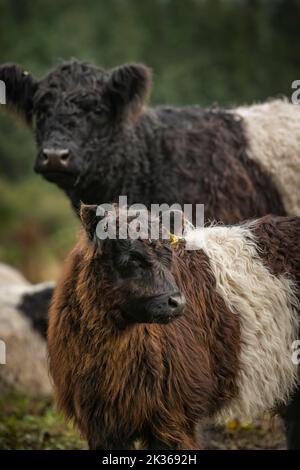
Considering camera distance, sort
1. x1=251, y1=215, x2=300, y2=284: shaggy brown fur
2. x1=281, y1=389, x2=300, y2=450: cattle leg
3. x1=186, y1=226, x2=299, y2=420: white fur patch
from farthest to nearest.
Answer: x1=281, y1=389, x2=300, y2=450: cattle leg
x1=251, y1=215, x2=300, y2=284: shaggy brown fur
x1=186, y1=226, x2=299, y2=420: white fur patch

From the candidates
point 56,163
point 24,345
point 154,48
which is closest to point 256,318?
point 56,163

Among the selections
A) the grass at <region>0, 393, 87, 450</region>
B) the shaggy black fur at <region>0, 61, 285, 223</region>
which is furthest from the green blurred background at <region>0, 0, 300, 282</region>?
the shaggy black fur at <region>0, 61, 285, 223</region>

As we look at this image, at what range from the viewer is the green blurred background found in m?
22.1

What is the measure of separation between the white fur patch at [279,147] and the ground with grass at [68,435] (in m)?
1.97

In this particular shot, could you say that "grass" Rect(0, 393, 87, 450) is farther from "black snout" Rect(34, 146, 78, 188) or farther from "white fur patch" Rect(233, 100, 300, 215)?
"white fur patch" Rect(233, 100, 300, 215)

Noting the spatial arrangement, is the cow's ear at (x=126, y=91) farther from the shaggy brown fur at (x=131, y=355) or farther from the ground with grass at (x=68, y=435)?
the ground with grass at (x=68, y=435)

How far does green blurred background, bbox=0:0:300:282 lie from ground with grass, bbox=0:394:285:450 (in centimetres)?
1212

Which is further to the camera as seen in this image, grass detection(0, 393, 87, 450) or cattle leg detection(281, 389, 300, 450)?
grass detection(0, 393, 87, 450)

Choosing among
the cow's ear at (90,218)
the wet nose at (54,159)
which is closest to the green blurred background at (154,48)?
the wet nose at (54,159)

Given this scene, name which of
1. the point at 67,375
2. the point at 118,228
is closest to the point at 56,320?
the point at 67,375

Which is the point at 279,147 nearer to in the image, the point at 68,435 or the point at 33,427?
the point at 68,435

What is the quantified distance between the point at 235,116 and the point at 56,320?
3.12m

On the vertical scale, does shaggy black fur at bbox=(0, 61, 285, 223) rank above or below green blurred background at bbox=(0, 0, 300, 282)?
below

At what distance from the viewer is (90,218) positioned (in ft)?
15.2
